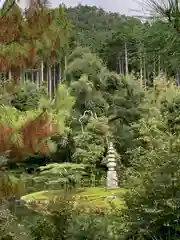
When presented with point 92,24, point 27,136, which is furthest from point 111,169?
point 92,24

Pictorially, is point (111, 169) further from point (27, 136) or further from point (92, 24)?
point (92, 24)

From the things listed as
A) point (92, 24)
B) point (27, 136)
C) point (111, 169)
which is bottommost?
point (111, 169)

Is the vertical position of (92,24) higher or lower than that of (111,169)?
higher

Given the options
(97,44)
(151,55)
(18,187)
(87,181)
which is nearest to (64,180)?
(87,181)

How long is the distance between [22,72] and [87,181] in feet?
28.7

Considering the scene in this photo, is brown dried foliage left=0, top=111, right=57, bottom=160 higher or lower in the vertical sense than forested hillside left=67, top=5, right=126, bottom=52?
lower

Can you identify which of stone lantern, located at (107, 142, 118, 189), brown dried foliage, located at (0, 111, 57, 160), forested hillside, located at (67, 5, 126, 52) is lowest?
stone lantern, located at (107, 142, 118, 189)

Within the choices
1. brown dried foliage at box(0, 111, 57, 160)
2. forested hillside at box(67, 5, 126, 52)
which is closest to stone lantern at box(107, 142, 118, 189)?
brown dried foliage at box(0, 111, 57, 160)

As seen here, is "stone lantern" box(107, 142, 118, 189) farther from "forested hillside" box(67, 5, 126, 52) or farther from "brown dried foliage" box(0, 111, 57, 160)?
"forested hillside" box(67, 5, 126, 52)

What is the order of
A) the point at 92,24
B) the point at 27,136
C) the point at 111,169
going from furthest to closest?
the point at 92,24 < the point at 111,169 < the point at 27,136

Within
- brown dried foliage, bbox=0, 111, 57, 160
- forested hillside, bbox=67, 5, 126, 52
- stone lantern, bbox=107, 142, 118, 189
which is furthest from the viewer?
forested hillside, bbox=67, 5, 126, 52

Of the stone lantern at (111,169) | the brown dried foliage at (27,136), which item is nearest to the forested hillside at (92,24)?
the stone lantern at (111,169)

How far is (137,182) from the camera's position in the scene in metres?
4.18

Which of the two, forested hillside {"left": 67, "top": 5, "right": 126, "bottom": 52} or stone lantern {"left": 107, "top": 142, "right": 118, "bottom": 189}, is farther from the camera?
forested hillside {"left": 67, "top": 5, "right": 126, "bottom": 52}
